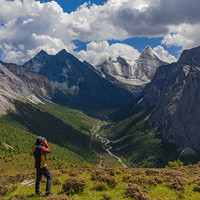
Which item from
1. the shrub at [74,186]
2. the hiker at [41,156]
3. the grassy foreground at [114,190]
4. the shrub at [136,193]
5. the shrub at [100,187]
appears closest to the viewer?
the shrub at [136,193]

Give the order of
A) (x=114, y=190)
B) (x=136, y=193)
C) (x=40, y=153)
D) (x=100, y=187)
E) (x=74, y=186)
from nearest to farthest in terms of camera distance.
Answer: (x=40, y=153)
(x=136, y=193)
(x=74, y=186)
(x=100, y=187)
(x=114, y=190)

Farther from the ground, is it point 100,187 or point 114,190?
point 100,187

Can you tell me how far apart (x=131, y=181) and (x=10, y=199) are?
599 inches

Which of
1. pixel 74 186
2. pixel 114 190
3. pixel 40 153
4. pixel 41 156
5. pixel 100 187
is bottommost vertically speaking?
pixel 114 190

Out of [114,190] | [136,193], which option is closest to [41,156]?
[114,190]

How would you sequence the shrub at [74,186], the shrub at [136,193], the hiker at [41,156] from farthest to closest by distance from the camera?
the shrub at [74,186] → the hiker at [41,156] → the shrub at [136,193]

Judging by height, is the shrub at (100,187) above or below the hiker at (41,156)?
below

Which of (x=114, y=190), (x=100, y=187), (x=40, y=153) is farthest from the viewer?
(x=114, y=190)

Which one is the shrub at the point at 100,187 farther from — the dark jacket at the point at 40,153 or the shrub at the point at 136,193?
the dark jacket at the point at 40,153

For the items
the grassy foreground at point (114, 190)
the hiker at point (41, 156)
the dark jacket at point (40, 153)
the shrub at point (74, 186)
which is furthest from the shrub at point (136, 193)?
the dark jacket at point (40, 153)

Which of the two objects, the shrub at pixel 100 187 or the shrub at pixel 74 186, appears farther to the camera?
the shrub at pixel 100 187

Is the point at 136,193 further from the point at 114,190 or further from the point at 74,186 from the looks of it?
the point at 74,186

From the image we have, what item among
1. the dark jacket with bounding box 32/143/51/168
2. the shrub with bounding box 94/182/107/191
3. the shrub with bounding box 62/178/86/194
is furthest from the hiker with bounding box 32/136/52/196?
the shrub with bounding box 94/182/107/191

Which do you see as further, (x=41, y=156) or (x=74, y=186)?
(x=74, y=186)
